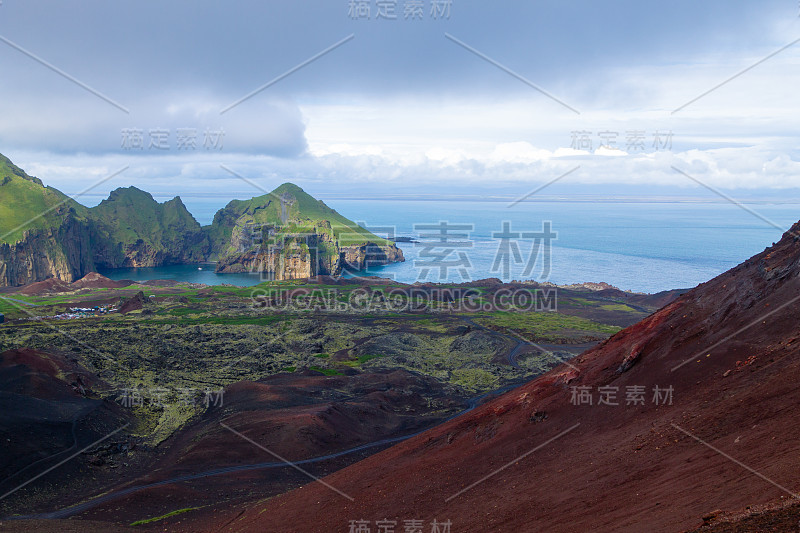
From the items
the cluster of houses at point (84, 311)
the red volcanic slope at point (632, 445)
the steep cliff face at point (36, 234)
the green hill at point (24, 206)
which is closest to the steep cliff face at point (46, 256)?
the steep cliff face at point (36, 234)

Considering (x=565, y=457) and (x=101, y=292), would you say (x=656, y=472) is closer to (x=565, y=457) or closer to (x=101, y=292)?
(x=565, y=457)

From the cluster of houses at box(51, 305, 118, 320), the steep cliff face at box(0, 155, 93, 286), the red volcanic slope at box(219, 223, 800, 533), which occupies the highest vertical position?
the steep cliff face at box(0, 155, 93, 286)

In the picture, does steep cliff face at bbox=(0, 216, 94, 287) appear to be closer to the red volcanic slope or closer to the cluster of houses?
the cluster of houses

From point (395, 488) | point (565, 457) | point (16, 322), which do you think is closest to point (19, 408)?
point (395, 488)

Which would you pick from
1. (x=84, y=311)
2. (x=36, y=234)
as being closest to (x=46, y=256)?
(x=36, y=234)

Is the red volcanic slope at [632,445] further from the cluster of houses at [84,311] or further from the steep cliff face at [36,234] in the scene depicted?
the steep cliff face at [36,234]

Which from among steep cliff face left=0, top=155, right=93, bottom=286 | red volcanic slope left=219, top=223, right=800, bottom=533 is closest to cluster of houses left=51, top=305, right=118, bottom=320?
steep cliff face left=0, top=155, right=93, bottom=286

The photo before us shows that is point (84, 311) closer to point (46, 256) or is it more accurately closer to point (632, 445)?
point (46, 256)

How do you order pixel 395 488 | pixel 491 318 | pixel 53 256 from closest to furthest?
1. pixel 395 488
2. pixel 491 318
3. pixel 53 256
